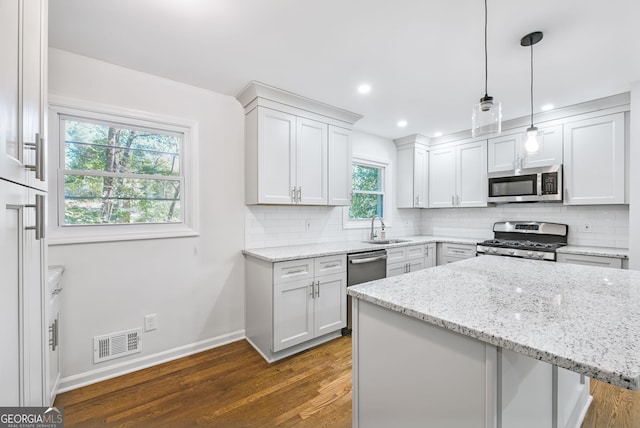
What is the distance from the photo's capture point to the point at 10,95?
2.57 feet

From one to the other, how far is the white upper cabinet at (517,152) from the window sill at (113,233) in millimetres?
3747

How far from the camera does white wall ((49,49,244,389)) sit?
212 centimetres

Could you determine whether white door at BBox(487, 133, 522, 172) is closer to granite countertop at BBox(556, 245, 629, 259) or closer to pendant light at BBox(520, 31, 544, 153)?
granite countertop at BBox(556, 245, 629, 259)

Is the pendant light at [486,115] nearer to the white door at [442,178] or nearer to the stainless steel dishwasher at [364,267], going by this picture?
the stainless steel dishwasher at [364,267]

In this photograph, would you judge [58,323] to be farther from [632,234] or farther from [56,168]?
[632,234]

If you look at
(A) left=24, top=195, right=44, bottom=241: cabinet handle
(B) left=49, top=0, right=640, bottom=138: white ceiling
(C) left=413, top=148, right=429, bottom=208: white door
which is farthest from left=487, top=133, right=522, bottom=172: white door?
(A) left=24, top=195, right=44, bottom=241: cabinet handle

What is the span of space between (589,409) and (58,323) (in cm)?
369

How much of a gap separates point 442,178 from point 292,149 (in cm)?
270

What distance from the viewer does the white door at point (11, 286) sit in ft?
2.44

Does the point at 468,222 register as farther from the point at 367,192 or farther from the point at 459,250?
the point at 367,192

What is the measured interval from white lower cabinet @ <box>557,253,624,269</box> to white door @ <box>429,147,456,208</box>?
156 centimetres

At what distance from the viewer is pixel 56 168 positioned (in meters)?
2.12

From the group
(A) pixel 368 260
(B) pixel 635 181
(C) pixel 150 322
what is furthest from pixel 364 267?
(B) pixel 635 181

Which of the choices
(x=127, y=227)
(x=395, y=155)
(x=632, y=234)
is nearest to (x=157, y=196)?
(x=127, y=227)
